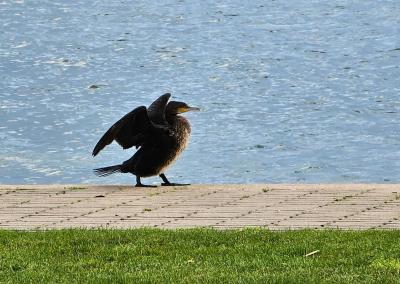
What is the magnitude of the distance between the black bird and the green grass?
10.1 feet

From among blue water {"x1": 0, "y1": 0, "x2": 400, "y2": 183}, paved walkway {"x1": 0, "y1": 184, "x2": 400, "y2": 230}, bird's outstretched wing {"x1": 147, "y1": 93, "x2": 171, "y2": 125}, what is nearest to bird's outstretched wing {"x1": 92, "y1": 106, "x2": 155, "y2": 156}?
bird's outstretched wing {"x1": 147, "y1": 93, "x2": 171, "y2": 125}

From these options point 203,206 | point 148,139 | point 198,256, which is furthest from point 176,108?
point 198,256

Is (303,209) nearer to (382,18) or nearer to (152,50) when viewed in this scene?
(152,50)

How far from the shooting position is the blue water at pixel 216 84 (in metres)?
15.4

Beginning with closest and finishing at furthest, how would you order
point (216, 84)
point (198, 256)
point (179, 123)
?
point (198, 256), point (179, 123), point (216, 84)

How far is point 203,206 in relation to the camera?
32.3 feet

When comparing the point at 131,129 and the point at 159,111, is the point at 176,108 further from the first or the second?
the point at 131,129

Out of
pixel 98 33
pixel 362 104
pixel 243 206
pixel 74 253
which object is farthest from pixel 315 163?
pixel 98 33

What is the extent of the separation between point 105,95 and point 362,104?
164 inches

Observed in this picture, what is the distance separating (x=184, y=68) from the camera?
23.3 meters

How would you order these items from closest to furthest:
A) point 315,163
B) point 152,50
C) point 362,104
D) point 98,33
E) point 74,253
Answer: point 74,253, point 315,163, point 362,104, point 152,50, point 98,33

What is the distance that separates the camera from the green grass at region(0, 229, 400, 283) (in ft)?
22.4

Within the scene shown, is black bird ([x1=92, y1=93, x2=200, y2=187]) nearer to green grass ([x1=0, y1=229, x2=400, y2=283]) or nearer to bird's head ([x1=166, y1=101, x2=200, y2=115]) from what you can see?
bird's head ([x1=166, y1=101, x2=200, y2=115])

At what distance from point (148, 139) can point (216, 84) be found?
1006cm
